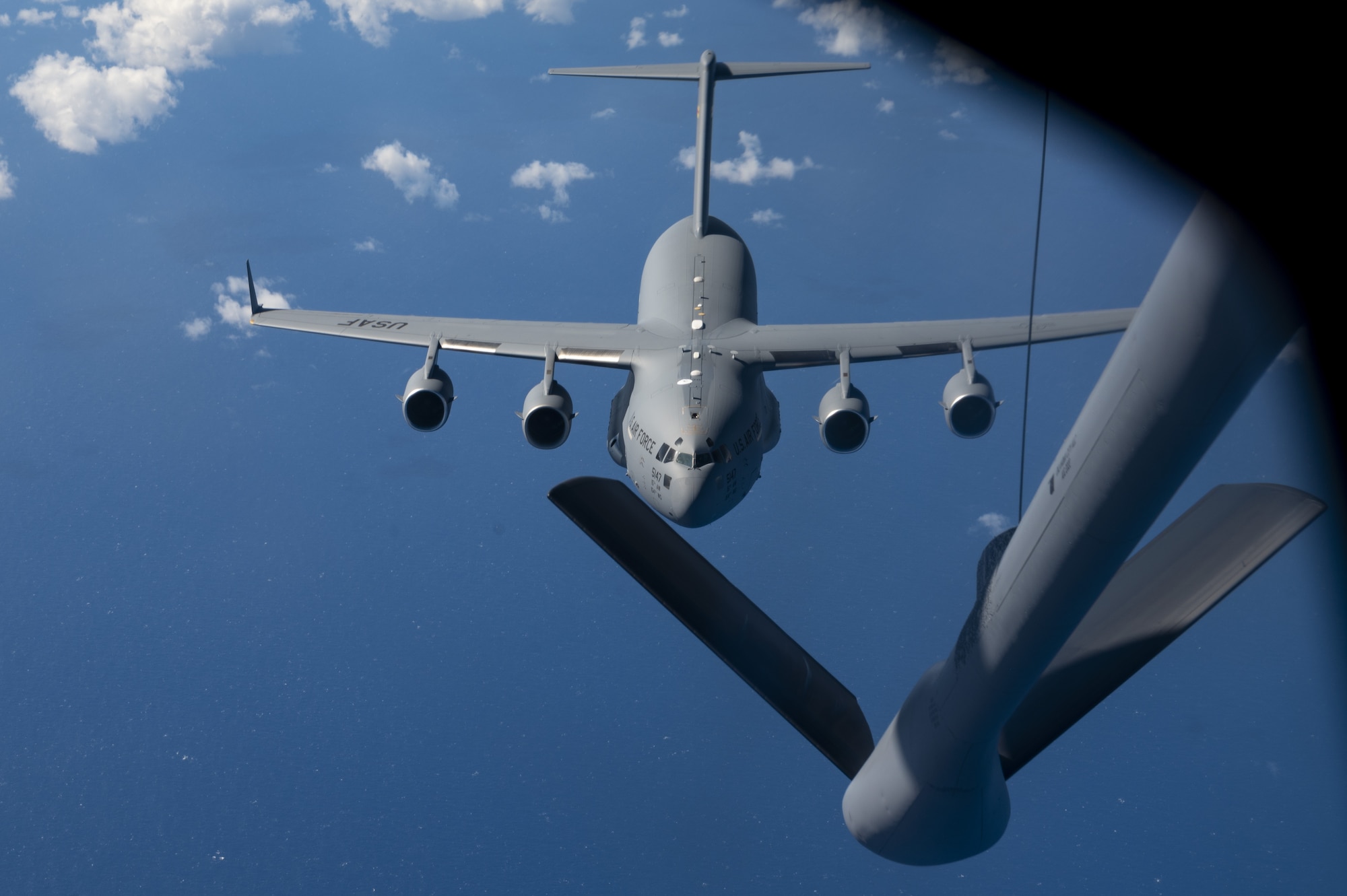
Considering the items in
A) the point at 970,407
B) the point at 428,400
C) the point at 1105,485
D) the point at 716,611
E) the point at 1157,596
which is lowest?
the point at 428,400

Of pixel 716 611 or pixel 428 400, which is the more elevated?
pixel 716 611

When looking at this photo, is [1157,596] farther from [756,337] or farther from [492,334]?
[492,334]

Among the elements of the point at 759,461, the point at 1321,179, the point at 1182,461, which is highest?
the point at 1321,179

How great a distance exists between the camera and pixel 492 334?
92.5 feet

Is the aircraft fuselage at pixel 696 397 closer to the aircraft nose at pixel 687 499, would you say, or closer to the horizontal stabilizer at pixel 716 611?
the aircraft nose at pixel 687 499

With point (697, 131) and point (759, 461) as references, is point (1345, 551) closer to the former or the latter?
point (759, 461)

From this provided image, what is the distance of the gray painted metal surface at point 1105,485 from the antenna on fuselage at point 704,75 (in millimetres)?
20971

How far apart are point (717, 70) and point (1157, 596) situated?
81.0ft

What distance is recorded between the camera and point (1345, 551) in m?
8.23

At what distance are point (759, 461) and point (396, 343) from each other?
36.5 feet

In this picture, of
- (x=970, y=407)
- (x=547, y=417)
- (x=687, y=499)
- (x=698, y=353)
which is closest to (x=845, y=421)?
(x=970, y=407)

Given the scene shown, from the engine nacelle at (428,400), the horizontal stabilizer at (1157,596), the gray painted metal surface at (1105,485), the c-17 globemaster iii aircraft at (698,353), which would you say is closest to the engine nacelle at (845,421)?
the c-17 globemaster iii aircraft at (698,353)

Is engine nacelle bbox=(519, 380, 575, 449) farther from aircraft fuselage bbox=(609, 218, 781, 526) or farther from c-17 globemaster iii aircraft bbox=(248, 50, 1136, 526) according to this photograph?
aircraft fuselage bbox=(609, 218, 781, 526)

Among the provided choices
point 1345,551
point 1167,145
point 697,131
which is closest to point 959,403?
point 697,131
